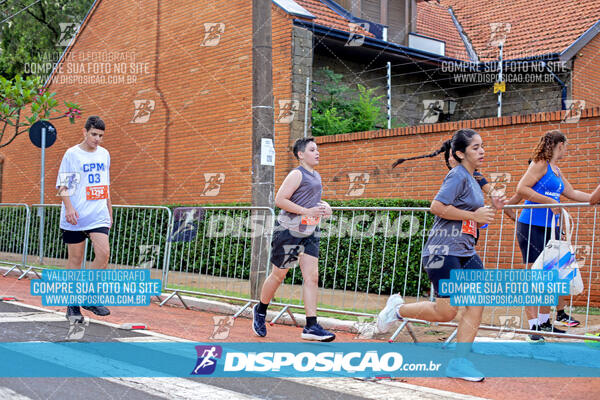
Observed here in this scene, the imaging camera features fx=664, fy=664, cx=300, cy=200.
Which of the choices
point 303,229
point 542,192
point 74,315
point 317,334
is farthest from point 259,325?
point 542,192

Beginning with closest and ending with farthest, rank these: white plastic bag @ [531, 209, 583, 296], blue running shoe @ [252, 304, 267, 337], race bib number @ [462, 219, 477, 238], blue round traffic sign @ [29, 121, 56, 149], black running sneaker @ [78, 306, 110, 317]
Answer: race bib number @ [462, 219, 477, 238] < white plastic bag @ [531, 209, 583, 296] < blue running shoe @ [252, 304, 267, 337] < black running sneaker @ [78, 306, 110, 317] < blue round traffic sign @ [29, 121, 56, 149]

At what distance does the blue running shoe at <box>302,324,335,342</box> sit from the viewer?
6.26m

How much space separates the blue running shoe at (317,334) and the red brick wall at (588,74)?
11.7 metres

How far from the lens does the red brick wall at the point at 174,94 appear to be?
592 inches

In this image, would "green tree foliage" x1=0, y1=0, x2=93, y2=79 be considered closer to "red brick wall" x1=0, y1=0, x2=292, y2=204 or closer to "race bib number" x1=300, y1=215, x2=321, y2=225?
"red brick wall" x1=0, y1=0, x2=292, y2=204

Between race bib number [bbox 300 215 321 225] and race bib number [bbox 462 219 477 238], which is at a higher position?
race bib number [bbox 462 219 477 238]

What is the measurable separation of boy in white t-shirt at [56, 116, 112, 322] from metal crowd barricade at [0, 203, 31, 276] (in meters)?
5.99

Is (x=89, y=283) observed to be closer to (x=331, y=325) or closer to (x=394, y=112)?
(x=331, y=325)

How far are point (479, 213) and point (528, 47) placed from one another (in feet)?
42.5

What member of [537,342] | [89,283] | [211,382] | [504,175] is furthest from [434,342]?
[504,175]

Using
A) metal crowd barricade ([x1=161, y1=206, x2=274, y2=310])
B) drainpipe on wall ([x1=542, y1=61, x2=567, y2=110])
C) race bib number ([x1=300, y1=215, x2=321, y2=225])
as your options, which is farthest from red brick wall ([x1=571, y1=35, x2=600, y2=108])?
race bib number ([x1=300, y1=215, x2=321, y2=225])

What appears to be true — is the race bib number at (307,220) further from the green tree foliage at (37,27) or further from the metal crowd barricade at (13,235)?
the green tree foliage at (37,27)

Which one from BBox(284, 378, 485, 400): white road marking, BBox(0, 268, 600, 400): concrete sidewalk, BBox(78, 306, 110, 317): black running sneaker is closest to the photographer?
BBox(284, 378, 485, 400): white road marking

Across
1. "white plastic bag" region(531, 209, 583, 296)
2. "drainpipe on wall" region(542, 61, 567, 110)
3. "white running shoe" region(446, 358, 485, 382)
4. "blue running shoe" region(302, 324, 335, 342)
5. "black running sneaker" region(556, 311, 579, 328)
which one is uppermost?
"drainpipe on wall" region(542, 61, 567, 110)
